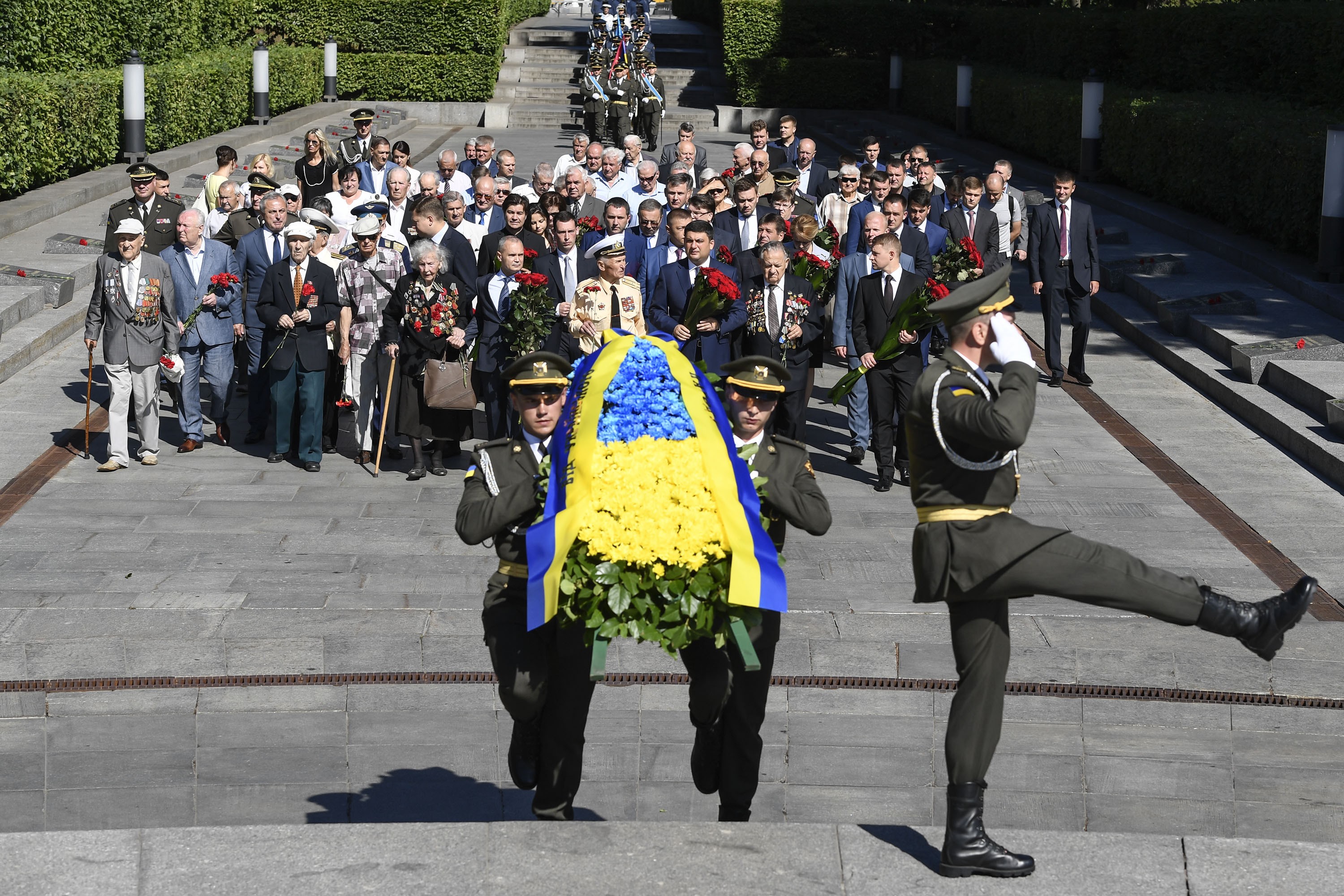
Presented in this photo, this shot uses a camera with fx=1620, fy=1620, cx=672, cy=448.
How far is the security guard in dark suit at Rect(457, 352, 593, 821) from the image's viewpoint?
19.6 feet

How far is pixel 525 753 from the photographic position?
636 cm

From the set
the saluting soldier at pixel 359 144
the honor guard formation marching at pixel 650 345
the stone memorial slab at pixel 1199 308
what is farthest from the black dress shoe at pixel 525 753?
the saluting soldier at pixel 359 144

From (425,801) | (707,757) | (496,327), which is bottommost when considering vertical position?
(425,801)

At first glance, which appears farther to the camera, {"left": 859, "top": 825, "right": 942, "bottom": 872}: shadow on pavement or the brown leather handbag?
the brown leather handbag

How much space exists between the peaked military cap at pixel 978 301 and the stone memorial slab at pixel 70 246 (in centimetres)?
1435

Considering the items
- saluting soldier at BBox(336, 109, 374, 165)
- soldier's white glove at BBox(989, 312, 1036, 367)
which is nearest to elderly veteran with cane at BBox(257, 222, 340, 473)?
saluting soldier at BBox(336, 109, 374, 165)

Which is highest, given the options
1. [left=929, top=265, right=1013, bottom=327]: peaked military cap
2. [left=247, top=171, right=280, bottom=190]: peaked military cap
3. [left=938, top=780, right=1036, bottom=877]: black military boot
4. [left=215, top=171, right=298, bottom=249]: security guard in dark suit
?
[left=929, top=265, right=1013, bottom=327]: peaked military cap

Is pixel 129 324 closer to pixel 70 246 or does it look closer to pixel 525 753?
pixel 525 753

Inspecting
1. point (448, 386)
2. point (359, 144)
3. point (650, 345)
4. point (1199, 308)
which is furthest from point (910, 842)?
point (359, 144)

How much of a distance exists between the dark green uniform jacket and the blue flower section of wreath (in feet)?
2.80

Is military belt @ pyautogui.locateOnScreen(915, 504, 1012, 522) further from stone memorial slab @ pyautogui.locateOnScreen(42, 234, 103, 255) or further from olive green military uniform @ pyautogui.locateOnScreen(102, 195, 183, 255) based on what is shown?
stone memorial slab @ pyautogui.locateOnScreen(42, 234, 103, 255)

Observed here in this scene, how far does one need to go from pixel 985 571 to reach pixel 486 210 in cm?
982

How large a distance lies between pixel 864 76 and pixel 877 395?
27319 mm

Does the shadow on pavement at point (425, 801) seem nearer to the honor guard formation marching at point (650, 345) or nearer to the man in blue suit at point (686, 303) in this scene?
the honor guard formation marching at point (650, 345)
